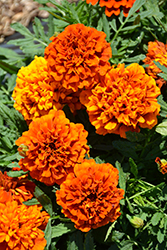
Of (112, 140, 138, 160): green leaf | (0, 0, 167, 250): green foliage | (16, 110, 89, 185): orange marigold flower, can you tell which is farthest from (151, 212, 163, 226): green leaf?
(16, 110, 89, 185): orange marigold flower

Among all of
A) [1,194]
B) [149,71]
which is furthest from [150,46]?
[1,194]

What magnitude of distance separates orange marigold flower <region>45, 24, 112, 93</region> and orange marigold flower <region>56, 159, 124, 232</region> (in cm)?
28

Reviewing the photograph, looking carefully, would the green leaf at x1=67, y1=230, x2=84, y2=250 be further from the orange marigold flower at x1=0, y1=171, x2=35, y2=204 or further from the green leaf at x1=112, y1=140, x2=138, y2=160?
the green leaf at x1=112, y1=140, x2=138, y2=160

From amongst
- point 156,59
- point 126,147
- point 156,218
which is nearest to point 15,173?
point 126,147

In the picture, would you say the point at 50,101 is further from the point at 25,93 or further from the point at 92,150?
the point at 92,150

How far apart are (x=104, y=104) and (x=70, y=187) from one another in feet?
0.96

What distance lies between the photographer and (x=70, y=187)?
922mm

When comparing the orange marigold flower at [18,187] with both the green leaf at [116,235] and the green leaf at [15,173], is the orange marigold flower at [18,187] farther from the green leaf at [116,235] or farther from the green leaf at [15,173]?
the green leaf at [116,235]

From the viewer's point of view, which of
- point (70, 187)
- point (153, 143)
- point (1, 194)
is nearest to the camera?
point (70, 187)

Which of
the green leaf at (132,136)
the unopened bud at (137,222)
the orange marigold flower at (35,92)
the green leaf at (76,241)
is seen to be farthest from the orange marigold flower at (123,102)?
the green leaf at (76,241)

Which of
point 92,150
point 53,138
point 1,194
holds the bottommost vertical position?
point 92,150

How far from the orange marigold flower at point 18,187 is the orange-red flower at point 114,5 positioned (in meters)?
0.78

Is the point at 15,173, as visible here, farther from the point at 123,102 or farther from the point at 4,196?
the point at 123,102

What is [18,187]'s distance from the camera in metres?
1.16
